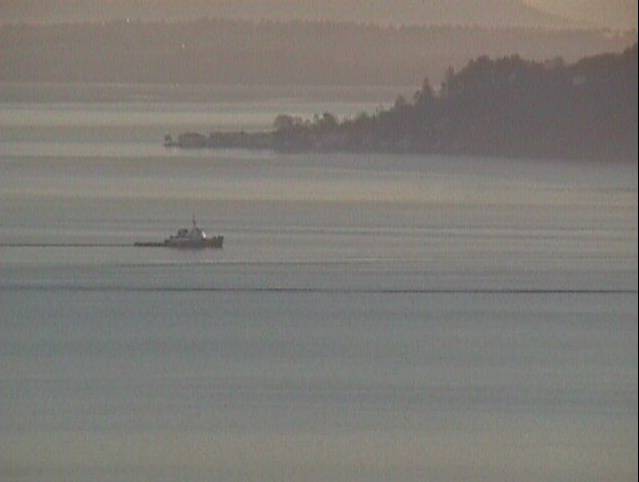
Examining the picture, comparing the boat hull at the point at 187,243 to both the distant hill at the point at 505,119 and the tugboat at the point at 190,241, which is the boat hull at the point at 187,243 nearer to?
the tugboat at the point at 190,241

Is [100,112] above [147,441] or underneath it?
above

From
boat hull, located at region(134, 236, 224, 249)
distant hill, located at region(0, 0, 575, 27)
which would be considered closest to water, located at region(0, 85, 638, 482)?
boat hull, located at region(134, 236, 224, 249)

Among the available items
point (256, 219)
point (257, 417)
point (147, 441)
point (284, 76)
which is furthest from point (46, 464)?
point (284, 76)

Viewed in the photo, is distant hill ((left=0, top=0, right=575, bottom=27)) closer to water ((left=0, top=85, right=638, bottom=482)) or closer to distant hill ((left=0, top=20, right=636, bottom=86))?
distant hill ((left=0, top=20, right=636, bottom=86))

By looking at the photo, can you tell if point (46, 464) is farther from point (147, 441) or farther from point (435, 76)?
point (435, 76)

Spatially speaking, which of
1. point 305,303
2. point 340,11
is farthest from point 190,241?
point 340,11

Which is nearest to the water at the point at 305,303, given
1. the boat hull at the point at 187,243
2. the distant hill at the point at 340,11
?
the boat hull at the point at 187,243

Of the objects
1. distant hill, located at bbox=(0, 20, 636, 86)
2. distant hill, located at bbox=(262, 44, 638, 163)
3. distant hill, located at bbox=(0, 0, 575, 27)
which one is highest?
distant hill, located at bbox=(0, 0, 575, 27)
